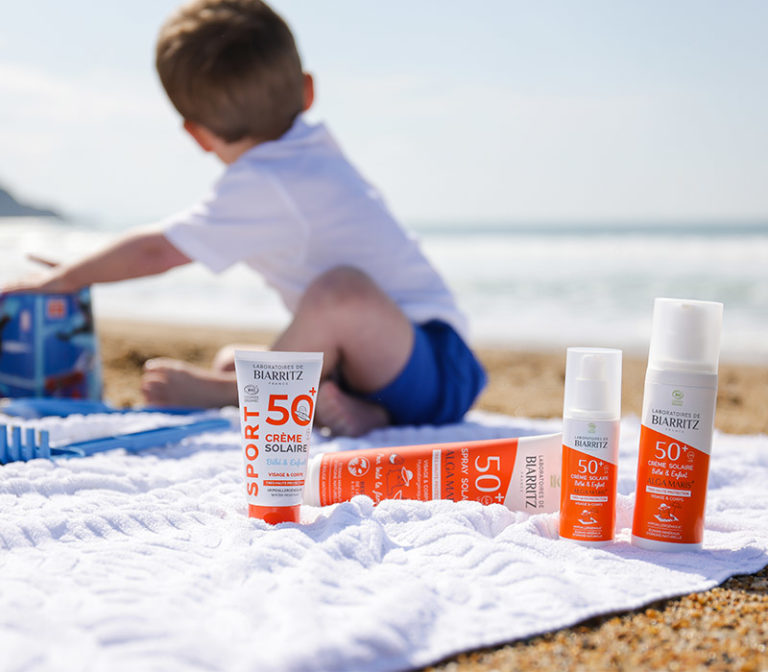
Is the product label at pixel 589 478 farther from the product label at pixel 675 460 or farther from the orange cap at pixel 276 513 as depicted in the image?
the orange cap at pixel 276 513

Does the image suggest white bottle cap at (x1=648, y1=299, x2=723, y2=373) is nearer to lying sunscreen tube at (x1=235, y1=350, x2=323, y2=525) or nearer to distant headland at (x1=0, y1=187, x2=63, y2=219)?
lying sunscreen tube at (x1=235, y1=350, x2=323, y2=525)

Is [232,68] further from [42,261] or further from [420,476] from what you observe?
[420,476]

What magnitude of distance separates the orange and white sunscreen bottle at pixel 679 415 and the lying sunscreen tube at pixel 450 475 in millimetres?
160

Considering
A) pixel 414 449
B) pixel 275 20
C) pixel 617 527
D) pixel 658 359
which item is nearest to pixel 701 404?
pixel 658 359

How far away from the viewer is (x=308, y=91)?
1.83 m

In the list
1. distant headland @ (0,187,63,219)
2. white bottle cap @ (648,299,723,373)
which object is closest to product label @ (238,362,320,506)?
white bottle cap @ (648,299,723,373)

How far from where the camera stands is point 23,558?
0.88 meters

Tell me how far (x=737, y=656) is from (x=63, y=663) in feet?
1.98

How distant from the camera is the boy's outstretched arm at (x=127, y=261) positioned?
1.71 metres

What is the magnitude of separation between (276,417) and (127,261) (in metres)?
0.88

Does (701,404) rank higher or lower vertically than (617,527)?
higher

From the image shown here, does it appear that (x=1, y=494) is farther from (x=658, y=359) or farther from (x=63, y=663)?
(x=658, y=359)

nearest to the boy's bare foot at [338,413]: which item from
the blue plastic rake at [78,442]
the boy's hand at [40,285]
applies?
the blue plastic rake at [78,442]

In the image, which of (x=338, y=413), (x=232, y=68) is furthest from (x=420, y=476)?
(x=232, y=68)
